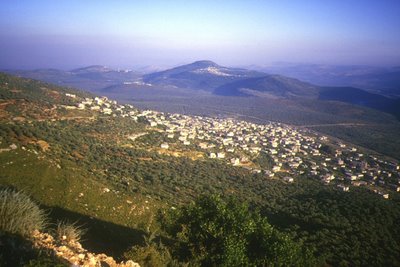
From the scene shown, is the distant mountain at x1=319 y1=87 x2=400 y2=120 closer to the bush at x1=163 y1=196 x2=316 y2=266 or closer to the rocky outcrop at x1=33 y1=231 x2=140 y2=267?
the bush at x1=163 y1=196 x2=316 y2=266

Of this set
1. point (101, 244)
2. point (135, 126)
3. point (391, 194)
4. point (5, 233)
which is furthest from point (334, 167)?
point (5, 233)

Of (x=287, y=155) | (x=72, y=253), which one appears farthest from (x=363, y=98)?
(x=72, y=253)

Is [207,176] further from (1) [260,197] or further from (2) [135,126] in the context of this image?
(2) [135,126]

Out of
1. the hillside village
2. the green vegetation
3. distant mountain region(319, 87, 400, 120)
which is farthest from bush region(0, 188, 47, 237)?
distant mountain region(319, 87, 400, 120)

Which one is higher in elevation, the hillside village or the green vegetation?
the green vegetation

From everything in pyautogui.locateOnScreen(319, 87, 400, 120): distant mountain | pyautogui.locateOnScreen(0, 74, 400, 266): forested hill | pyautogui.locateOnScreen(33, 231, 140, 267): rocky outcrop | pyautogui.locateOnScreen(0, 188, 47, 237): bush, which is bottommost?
pyautogui.locateOnScreen(319, 87, 400, 120): distant mountain

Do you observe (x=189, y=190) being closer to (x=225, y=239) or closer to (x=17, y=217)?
(x=225, y=239)
